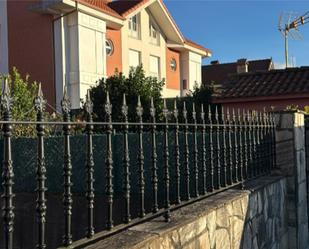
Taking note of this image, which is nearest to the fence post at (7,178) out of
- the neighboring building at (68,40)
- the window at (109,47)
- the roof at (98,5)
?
the neighboring building at (68,40)

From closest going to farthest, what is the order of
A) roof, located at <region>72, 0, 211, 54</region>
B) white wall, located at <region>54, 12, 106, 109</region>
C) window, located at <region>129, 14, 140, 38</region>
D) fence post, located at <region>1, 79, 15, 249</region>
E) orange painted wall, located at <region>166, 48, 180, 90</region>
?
fence post, located at <region>1, 79, 15, 249</region>, white wall, located at <region>54, 12, 106, 109</region>, roof, located at <region>72, 0, 211, 54</region>, window, located at <region>129, 14, 140, 38</region>, orange painted wall, located at <region>166, 48, 180, 90</region>

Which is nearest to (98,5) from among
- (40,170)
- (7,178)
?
(40,170)

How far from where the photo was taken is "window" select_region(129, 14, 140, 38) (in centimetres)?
2417

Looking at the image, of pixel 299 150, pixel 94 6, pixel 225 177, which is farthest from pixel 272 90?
pixel 94 6

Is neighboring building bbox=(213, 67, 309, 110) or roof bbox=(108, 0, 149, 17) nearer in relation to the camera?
neighboring building bbox=(213, 67, 309, 110)

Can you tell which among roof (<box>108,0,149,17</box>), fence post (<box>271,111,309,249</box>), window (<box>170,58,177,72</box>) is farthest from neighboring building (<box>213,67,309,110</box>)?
window (<box>170,58,177,72</box>)

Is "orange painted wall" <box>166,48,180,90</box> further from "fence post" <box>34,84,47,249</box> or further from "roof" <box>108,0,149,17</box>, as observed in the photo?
"fence post" <box>34,84,47,249</box>

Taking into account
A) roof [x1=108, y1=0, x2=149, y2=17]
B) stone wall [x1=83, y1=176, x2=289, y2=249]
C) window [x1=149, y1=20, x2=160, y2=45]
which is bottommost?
stone wall [x1=83, y1=176, x2=289, y2=249]

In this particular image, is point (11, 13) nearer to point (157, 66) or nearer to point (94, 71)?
point (94, 71)

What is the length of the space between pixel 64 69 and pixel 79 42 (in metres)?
1.24

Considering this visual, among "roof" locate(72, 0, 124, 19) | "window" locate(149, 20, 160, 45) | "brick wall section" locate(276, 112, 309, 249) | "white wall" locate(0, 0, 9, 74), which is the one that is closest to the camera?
"brick wall section" locate(276, 112, 309, 249)

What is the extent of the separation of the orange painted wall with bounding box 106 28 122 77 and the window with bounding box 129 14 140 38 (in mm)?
1437

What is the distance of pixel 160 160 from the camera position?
6.29 m

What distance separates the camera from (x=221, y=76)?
48156 millimetres
